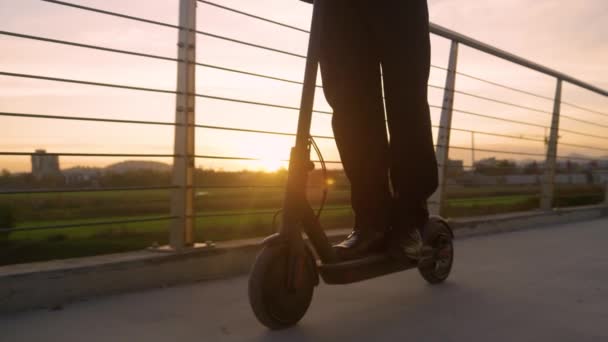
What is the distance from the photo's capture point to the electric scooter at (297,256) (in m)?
1.35

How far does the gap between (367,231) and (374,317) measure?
251 millimetres

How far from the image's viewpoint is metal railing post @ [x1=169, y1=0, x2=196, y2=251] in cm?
196

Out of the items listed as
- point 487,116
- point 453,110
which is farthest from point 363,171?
point 487,116

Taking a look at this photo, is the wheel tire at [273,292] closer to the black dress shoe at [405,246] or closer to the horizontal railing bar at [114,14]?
the black dress shoe at [405,246]

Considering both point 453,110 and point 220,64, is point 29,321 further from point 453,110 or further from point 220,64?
point 453,110

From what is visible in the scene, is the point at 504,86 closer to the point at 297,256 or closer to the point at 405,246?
the point at 405,246

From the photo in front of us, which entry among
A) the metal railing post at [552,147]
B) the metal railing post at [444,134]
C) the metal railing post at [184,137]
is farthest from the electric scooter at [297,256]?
the metal railing post at [552,147]

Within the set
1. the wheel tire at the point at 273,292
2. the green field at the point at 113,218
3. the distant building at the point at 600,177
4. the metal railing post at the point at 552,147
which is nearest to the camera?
the wheel tire at the point at 273,292

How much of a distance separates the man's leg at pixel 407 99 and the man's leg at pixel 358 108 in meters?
0.04

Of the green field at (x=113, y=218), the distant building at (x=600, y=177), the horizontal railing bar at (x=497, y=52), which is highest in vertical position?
the horizontal railing bar at (x=497, y=52)

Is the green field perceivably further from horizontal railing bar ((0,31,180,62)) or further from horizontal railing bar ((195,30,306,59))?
horizontal railing bar ((0,31,180,62))

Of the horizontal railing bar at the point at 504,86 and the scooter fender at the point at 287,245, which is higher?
the horizontal railing bar at the point at 504,86

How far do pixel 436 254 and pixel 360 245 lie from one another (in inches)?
14.2

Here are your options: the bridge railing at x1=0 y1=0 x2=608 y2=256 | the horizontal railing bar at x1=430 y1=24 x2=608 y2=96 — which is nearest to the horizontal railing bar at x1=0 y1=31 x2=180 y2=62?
the bridge railing at x1=0 y1=0 x2=608 y2=256
